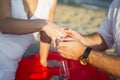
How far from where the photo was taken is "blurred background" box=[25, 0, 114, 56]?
7755 millimetres

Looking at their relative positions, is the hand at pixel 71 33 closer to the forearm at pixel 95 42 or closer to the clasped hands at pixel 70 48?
the clasped hands at pixel 70 48

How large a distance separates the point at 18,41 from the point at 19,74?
20.0 inches

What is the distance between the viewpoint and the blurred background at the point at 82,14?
7.75 meters

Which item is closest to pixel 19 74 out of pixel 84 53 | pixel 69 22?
pixel 84 53

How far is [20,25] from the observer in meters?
2.79

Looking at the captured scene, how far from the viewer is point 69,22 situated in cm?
821

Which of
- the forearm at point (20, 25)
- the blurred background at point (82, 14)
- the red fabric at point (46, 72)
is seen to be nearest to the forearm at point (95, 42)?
the red fabric at point (46, 72)

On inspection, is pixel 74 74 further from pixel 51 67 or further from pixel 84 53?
pixel 84 53

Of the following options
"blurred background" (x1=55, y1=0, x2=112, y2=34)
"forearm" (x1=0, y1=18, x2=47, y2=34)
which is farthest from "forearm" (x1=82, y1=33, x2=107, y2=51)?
"blurred background" (x1=55, y1=0, x2=112, y2=34)

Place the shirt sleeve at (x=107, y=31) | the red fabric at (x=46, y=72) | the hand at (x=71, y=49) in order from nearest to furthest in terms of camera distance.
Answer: the hand at (x=71, y=49) < the shirt sleeve at (x=107, y=31) < the red fabric at (x=46, y=72)

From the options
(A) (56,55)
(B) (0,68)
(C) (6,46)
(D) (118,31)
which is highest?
(D) (118,31)

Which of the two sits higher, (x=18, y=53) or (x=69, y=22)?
(x=18, y=53)

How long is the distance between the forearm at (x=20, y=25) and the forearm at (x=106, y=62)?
0.48 m

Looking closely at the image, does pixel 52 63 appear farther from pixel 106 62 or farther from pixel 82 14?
pixel 82 14
